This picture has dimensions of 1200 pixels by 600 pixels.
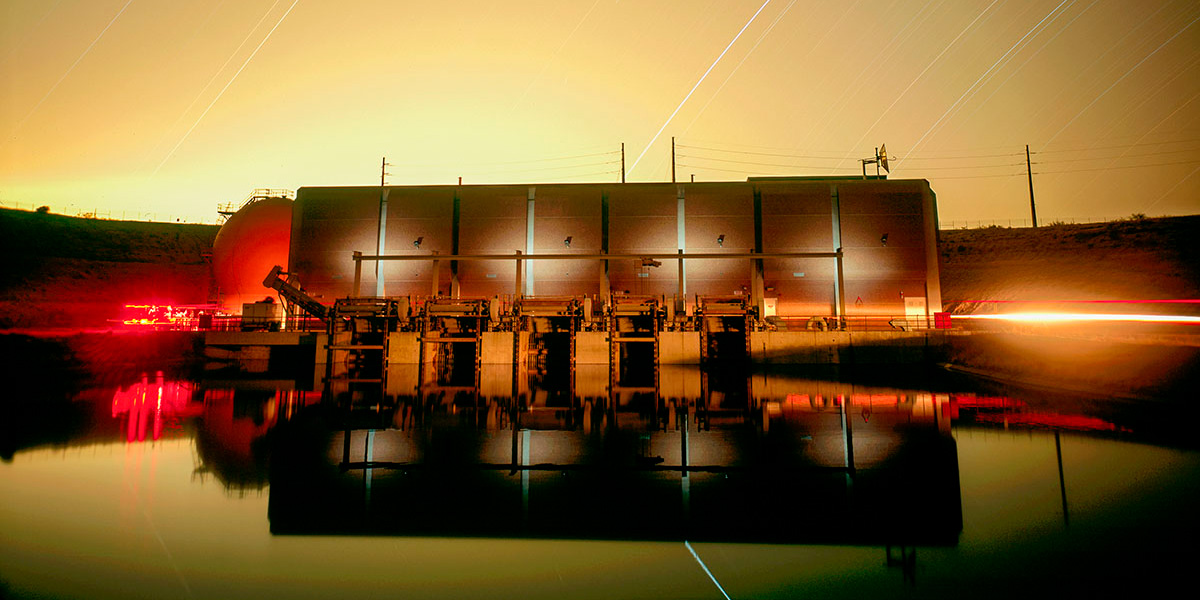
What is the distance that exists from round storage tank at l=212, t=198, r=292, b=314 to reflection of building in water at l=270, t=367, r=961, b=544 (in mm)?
28428

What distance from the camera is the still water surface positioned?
3.04 m

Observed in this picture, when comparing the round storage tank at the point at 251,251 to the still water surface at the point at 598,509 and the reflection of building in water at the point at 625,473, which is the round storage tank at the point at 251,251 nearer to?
the still water surface at the point at 598,509

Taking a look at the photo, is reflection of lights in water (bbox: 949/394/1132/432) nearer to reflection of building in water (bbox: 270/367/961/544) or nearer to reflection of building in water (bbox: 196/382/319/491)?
reflection of building in water (bbox: 270/367/961/544)

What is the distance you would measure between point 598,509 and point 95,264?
270 ft

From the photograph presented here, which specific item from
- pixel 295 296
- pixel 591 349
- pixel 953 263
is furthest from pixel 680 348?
pixel 953 263

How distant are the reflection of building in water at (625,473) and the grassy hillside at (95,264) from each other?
2083 inches

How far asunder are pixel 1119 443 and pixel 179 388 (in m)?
21.4

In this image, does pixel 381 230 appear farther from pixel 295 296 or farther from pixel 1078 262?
pixel 1078 262

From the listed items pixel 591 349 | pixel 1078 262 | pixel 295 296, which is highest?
pixel 1078 262

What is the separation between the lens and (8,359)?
794 inches

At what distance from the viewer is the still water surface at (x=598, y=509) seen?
304 centimetres

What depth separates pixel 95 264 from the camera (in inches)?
2379

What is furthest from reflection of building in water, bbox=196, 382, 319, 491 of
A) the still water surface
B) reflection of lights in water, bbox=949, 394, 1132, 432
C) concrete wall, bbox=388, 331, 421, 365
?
reflection of lights in water, bbox=949, 394, 1132, 432

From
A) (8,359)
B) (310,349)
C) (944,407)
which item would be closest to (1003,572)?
(944,407)
